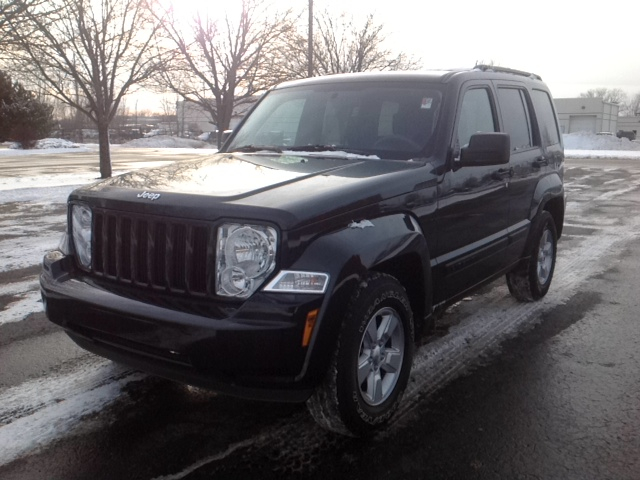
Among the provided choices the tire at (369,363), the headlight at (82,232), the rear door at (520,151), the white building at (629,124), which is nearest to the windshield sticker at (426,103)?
the rear door at (520,151)

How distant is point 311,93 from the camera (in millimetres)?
4691

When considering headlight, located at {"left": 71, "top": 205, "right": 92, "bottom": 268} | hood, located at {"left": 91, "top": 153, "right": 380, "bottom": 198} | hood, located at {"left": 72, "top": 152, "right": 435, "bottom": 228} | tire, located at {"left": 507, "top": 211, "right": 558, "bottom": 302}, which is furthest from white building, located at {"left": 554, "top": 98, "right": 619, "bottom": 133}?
headlight, located at {"left": 71, "top": 205, "right": 92, "bottom": 268}

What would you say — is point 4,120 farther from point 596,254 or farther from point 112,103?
point 596,254

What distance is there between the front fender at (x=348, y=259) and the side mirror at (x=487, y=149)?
A: 2.26 ft

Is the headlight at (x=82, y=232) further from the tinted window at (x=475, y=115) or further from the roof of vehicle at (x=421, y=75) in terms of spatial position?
the tinted window at (x=475, y=115)

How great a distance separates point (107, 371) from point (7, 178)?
1686cm

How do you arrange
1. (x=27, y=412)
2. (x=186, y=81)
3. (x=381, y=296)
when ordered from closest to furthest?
1. (x=381, y=296)
2. (x=27, y=412)
3. (x=186, y=81)

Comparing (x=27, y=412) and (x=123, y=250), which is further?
(x=27, y=412)

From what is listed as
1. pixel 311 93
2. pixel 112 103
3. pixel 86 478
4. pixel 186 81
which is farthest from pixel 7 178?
pixel 86 478

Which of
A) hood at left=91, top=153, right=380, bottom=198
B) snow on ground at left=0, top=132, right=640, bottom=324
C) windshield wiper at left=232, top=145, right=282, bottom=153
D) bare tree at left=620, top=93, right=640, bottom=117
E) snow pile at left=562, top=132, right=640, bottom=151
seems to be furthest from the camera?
bare tree at left=620, top=93, right=640, bottom=117

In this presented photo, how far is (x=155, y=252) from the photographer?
299 cm

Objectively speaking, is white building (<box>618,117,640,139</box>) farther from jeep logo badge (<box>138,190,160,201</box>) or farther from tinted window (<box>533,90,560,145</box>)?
jeep logo badge (<box>138,190,160,201</box>)

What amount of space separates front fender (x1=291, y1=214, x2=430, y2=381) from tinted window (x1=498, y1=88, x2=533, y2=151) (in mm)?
1870

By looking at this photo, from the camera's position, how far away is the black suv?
2.75 m
